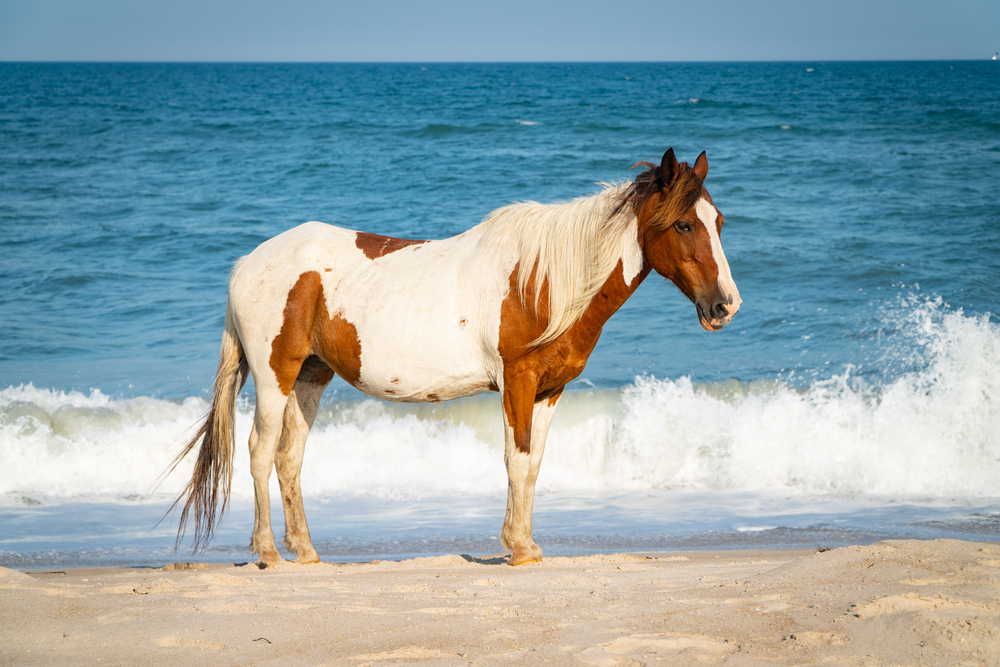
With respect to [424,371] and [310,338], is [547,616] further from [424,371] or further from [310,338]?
[310,338]

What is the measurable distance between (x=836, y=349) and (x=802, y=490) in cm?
301

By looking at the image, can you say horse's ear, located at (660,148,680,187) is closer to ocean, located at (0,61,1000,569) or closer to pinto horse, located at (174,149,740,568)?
pinto horse, located at (174,149,740,568)

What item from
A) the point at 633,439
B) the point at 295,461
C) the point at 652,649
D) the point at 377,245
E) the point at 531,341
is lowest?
the point at 652,649

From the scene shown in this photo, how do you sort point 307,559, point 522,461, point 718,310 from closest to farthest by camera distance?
point 718,310
point 522,461
point 307,559

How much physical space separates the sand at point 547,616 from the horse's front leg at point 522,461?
264 millimetres

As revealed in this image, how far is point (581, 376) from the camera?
830 cm

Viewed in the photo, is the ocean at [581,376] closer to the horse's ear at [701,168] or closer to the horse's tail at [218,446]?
the horse's tail at [218,446]

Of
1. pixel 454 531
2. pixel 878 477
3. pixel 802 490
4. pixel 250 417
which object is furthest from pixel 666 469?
pixel 250 417

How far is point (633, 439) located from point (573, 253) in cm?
366

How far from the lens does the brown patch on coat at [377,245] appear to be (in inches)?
158

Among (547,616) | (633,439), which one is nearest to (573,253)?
(547,616)

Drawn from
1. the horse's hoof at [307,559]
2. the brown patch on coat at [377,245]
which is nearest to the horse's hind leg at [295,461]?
the horse's hoof at [307,559]

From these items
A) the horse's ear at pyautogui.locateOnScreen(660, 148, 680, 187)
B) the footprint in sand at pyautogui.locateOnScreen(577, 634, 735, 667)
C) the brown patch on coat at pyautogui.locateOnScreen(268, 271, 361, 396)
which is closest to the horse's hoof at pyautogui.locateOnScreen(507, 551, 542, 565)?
the brown patch on coat at pyautogui.locateOnScreen(268, 271, 361, 396)

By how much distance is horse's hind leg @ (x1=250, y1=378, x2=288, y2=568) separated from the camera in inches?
158
